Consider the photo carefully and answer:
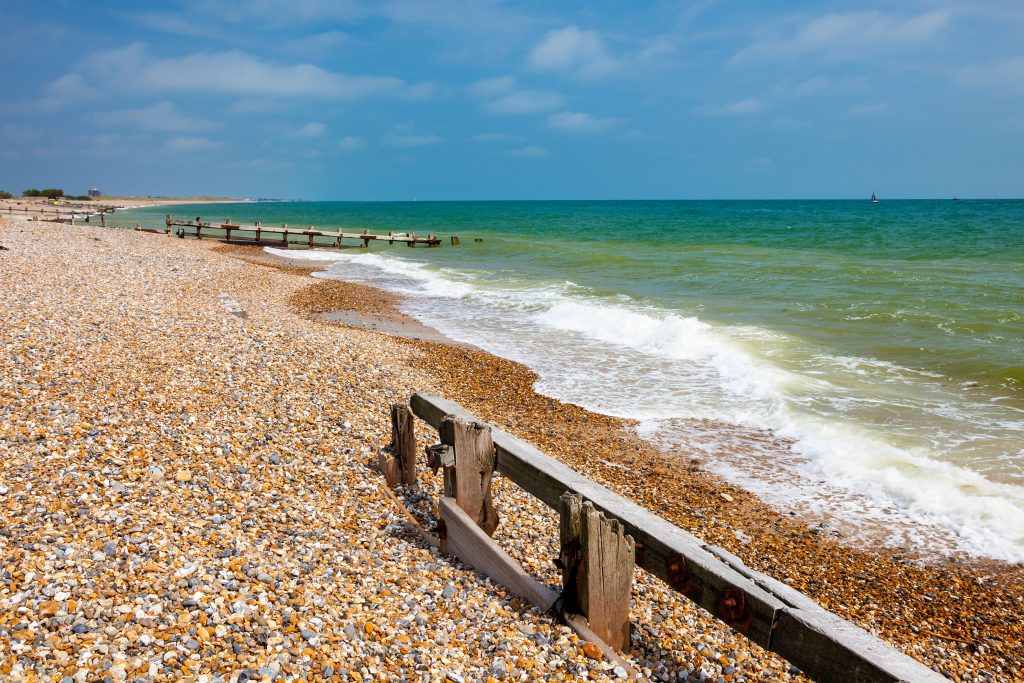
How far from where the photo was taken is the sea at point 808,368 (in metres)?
6.83

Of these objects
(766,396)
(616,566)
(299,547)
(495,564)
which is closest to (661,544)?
(616,566)

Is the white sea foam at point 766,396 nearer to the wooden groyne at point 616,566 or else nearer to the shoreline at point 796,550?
the shoreline at point 796,550

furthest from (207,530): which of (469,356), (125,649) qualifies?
(469,356)

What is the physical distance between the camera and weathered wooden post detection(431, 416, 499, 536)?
4.73 metres

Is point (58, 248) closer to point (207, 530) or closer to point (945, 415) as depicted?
point (207, 530)

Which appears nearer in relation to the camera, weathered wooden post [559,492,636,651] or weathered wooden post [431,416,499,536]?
weathered wooden post [559,492,636,651]

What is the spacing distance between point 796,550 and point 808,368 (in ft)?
22.0

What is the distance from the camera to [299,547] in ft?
14.6

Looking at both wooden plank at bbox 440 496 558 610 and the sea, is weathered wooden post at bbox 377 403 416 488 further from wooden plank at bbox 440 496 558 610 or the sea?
the sea

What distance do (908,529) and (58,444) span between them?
7.45m

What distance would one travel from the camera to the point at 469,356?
12.2 meters

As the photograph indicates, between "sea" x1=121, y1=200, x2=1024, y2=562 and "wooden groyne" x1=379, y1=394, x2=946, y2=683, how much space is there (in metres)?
3.38

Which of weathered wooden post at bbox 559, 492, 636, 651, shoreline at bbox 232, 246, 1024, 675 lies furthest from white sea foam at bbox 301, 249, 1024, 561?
weathered wooden post at bbox 559, 492, 636, 651

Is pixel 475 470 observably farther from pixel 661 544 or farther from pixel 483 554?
pixel 661 544
